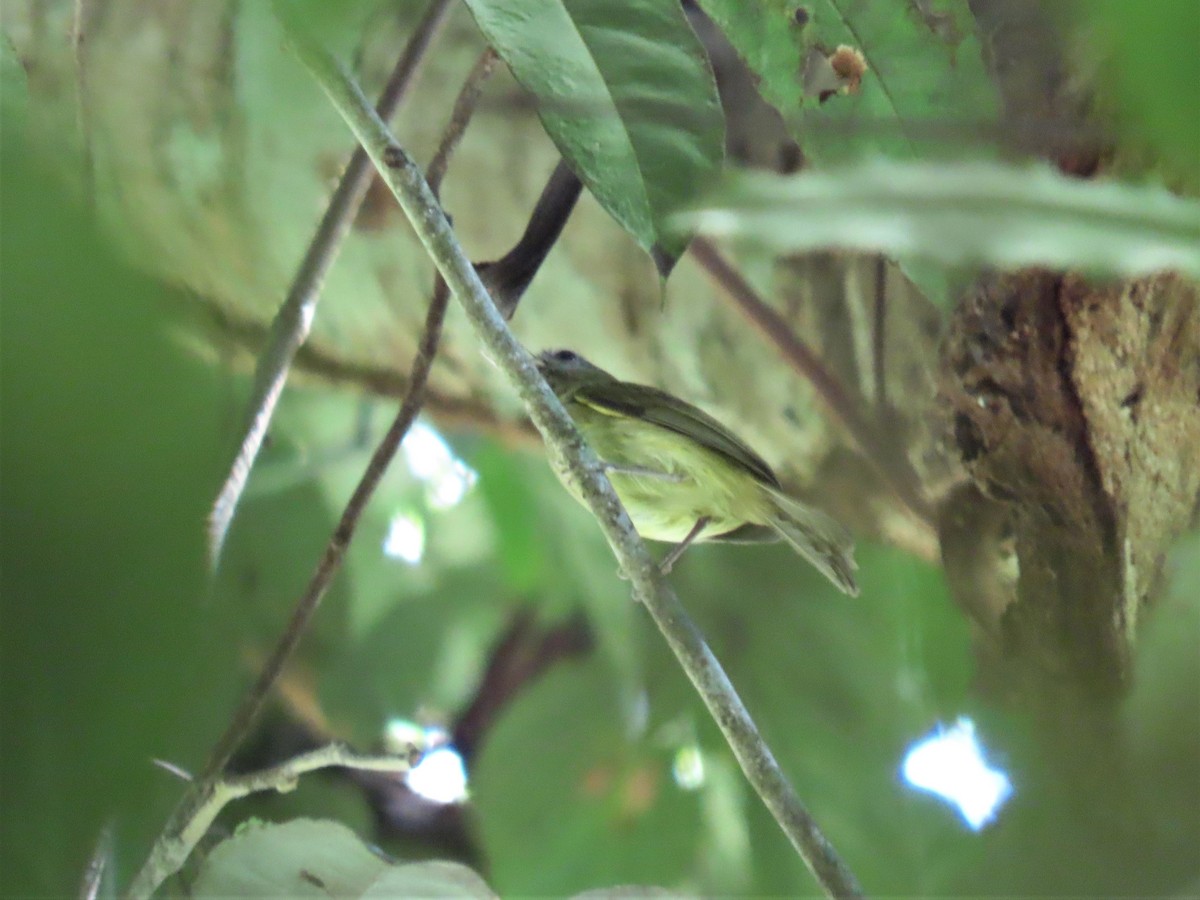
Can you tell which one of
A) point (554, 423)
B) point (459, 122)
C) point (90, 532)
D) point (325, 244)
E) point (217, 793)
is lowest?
point (90, 532)


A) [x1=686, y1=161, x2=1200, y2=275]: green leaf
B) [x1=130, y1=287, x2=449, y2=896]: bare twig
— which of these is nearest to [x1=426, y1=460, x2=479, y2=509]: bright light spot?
[x1=130, y1=287, x2=449, y2=896]: bare twig

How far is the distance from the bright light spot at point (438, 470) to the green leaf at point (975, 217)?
149cm

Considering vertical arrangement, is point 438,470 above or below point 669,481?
above

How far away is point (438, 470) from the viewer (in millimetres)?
1898

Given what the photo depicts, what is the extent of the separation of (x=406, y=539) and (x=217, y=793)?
1.10 m

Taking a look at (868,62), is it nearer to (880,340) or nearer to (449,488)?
(880,340)

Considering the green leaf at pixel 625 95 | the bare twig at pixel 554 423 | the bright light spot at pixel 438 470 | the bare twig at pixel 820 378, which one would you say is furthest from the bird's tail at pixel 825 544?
the bright light spot at pixel 438 470

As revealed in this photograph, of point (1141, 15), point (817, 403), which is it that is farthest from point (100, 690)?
point (817, 403)

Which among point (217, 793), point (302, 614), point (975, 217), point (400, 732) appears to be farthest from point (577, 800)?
point (975, 217)

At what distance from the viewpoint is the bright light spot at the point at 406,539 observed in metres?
1.85

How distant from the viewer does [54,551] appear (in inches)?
7.5

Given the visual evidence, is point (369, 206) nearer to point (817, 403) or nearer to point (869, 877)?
point (817, 403)

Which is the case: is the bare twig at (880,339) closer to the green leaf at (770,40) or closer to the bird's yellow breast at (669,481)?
the bird's yellow breast at (669,481)

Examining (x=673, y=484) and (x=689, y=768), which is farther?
(x=689, y=768)
